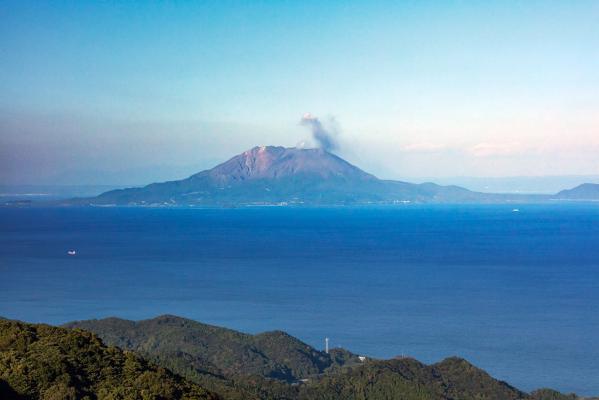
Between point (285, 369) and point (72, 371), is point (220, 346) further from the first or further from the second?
point (72, 371)

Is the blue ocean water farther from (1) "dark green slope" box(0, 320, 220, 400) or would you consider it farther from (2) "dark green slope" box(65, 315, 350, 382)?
(1) "dark green slope" box(0, 320, 220, 400)

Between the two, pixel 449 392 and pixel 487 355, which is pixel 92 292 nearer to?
pixel 487 355

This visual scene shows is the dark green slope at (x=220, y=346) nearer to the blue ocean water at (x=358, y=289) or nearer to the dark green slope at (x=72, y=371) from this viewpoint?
the blue ocean water at (x=358, y=289)

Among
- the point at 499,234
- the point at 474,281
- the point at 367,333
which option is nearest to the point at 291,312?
the point at 367,333

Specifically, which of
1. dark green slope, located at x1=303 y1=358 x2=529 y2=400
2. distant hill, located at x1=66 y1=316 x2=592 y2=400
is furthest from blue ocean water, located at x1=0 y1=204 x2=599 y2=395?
dark green slope, located at x1=303 y1=358 x2=529 y2=400

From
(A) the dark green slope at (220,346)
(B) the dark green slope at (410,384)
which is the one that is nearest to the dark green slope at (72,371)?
(B) the dark green slope at (410,384)

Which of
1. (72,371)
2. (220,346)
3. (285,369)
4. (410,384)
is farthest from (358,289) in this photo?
(72,371)

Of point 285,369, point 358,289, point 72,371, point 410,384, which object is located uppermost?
point 72,371
